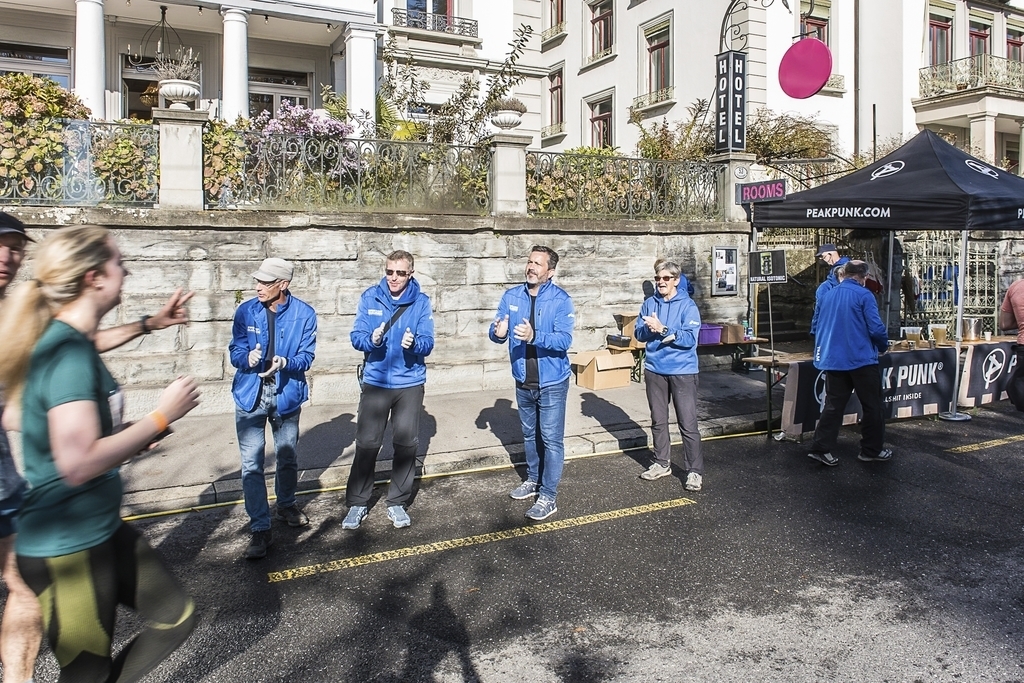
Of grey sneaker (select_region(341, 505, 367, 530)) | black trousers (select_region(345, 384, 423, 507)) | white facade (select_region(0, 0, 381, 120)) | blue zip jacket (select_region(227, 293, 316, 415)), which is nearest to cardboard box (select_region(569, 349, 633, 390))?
black trousers (select_region(345, 384, 423, 507))

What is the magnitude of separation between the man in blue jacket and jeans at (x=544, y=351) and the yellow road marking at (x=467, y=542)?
0.67 feet

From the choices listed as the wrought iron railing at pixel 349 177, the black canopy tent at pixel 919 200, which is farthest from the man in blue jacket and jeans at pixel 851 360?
the wrought iron railing at pixel 349 177

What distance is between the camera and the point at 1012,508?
602 cm

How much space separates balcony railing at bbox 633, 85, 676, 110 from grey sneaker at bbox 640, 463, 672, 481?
20.0 m

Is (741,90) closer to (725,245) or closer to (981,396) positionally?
(725,245)

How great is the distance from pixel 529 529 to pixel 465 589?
114 centimetres

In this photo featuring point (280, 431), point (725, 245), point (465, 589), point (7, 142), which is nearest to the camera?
point (465, 589)

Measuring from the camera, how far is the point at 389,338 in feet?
18.0

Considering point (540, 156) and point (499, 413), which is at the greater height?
point (540, 156)

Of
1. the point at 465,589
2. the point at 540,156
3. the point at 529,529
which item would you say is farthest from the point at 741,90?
the point at 465,589

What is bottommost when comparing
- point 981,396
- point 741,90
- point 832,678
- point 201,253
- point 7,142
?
point 832,678

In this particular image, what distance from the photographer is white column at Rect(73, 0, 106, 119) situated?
47.2ft

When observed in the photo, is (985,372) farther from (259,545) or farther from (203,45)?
(203,45)

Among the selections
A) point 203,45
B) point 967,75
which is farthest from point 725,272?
point 967,75
